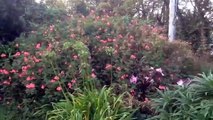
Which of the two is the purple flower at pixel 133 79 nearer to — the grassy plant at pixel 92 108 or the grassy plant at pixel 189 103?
the grassy plant at pixel 92 108

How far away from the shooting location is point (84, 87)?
5391 millimetres

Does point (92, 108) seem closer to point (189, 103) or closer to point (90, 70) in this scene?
point (90, 70)

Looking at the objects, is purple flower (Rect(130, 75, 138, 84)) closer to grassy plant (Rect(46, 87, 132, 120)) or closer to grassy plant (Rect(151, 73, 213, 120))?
grassy plant (Rect(46, 87, 132, 120))

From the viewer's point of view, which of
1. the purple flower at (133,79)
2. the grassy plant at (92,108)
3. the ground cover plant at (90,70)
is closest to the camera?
the grassy plant at (92,108)

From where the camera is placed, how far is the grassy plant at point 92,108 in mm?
4858

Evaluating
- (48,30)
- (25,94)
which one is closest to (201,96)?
(25,94)

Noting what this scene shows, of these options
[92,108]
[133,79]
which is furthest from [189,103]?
[133,79]

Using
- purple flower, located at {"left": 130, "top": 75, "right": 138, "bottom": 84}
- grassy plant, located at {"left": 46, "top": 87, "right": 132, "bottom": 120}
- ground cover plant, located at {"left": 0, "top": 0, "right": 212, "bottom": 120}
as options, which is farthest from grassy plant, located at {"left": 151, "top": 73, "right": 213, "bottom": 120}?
purple flower, located at {"left": 130, "top": 75, "right": 138, "bottom": 84}

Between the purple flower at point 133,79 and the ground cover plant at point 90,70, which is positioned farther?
the purple flower at point 133,79

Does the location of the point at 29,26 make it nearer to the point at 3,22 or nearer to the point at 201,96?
the point at 3,22

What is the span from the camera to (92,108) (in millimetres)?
4988

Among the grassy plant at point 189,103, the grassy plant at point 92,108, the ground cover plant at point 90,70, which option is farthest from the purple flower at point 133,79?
the grassy plant at point 189,103

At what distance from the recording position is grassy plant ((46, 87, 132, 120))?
4.86 m

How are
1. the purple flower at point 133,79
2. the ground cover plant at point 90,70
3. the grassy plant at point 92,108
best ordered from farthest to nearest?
the purple flower at point 133,79 → the ground cover plant at point 90,70 → the grassy plant at point 92,108
